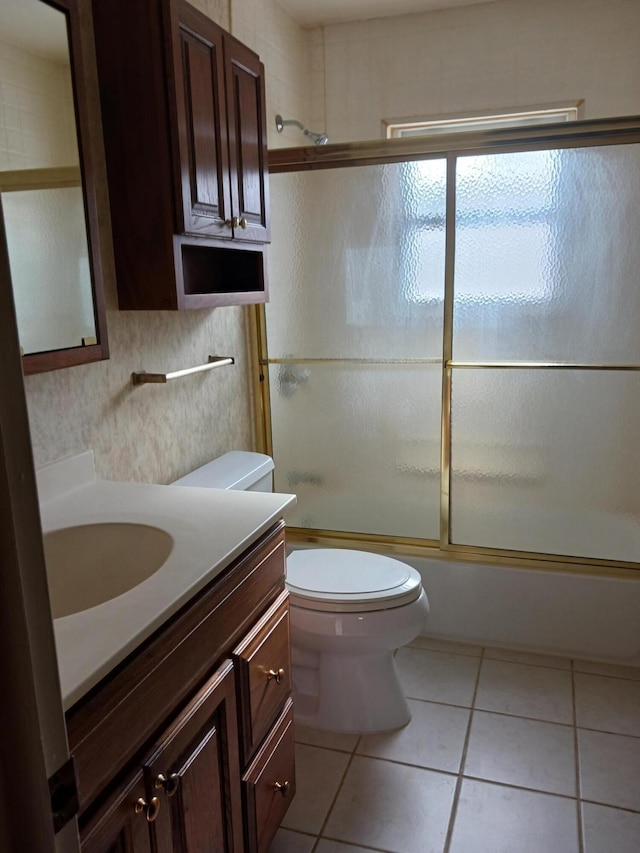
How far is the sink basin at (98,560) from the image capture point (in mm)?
1324

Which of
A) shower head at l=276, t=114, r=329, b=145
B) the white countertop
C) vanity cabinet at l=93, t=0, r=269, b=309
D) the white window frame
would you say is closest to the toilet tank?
the white countertop

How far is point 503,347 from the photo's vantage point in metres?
2.33

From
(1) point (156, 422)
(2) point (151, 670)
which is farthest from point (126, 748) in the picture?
(1) point (156, 422)

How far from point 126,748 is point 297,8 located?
2.89 meters

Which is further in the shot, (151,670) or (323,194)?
(323,194)

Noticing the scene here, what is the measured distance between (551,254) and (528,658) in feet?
4.55

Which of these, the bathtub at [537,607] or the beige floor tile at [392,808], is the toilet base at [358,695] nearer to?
the beige floor tile at [392,808]

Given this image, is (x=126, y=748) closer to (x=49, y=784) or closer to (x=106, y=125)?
(x=49, y=784)

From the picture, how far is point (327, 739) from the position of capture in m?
2.00

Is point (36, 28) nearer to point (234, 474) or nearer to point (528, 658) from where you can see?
point (234, 474)

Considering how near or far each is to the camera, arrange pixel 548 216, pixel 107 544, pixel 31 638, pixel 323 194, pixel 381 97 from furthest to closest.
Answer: pixel 381 97 → pixel 323 194 → pixel 548 216 → pixel 107 544 → pixel 31 638

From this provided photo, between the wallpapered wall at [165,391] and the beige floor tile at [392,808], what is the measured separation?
3.25 ft

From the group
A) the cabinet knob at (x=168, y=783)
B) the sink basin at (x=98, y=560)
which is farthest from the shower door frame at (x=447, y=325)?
the cabinet knob at (x=168, y=783)

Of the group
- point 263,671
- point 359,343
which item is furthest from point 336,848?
point 359,343
